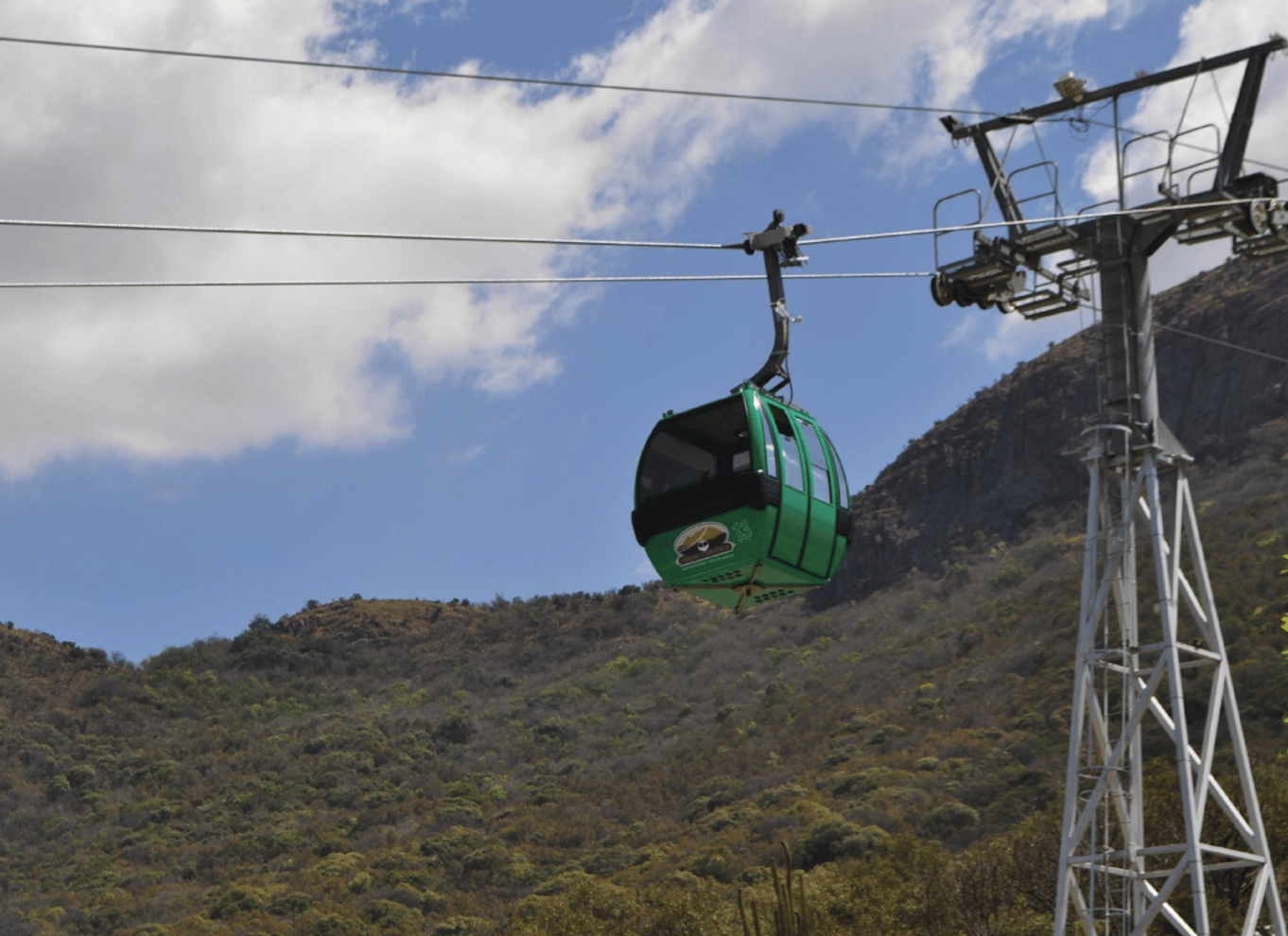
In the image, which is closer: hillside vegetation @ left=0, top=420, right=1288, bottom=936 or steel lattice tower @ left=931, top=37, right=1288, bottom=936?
steel lattice tower @ left=931, top=37, right=1288, bottom=936

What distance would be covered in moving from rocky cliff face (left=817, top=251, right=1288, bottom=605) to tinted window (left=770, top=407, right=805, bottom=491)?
62.5 m

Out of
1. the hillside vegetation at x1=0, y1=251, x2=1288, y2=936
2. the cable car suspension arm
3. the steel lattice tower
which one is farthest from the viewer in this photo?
the hillside vegetation at x1=0, y1=251, x2=1288, y2=936

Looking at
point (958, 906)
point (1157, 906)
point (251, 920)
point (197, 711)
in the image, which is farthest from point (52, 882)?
point (1157, 906)

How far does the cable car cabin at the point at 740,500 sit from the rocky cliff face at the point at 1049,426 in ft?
204

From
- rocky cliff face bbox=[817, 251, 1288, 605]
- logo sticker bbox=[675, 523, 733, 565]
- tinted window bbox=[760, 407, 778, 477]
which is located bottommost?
logo sticker bbox=[675, 523, 733, 565]

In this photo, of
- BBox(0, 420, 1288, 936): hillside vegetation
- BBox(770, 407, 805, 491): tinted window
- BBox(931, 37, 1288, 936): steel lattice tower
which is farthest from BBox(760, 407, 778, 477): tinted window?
BBox(0, 420, 1288, 936): hillside vegetation

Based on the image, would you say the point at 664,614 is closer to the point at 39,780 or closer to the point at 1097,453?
the point at 39,780

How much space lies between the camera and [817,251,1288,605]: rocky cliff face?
76312 millimetres

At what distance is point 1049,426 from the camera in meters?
86.9

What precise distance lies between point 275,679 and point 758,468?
3019 inches

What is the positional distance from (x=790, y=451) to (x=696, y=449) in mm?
902

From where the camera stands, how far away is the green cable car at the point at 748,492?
14672 millimetres

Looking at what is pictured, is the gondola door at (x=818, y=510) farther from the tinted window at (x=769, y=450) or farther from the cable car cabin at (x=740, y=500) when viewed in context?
the tinted window at (x=769, y=450)

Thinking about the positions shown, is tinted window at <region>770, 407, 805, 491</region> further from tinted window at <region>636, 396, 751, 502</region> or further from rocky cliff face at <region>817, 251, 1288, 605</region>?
rocky cliff face at <region>817, 251, 1288, 605</region>
